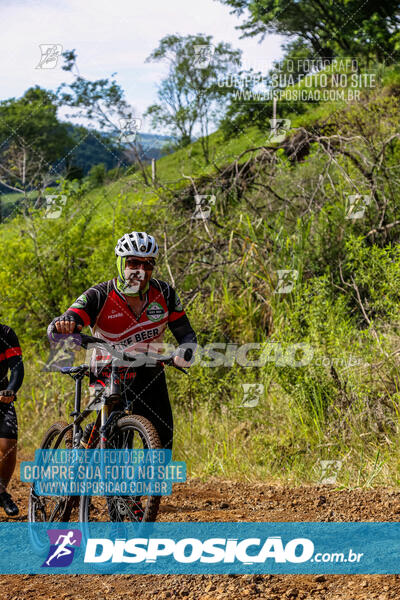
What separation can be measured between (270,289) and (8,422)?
168 inches

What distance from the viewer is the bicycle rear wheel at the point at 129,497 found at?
3939 millimetres

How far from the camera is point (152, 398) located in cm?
489

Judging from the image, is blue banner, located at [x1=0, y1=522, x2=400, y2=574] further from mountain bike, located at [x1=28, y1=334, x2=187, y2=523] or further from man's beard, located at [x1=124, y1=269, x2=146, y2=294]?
man's beard, located at [x1=124, y1=269, x2=146, y2=294]

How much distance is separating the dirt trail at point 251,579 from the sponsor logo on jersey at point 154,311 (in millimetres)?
1613

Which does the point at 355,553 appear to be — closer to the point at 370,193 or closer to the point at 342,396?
the point at 342,396

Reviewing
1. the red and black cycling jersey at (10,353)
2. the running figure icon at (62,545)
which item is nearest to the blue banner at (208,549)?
the running figure icon at (62,545)

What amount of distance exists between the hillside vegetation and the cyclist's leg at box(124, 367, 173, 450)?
1849mm

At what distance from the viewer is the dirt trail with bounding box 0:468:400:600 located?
3537 mm

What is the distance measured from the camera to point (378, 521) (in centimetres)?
470
